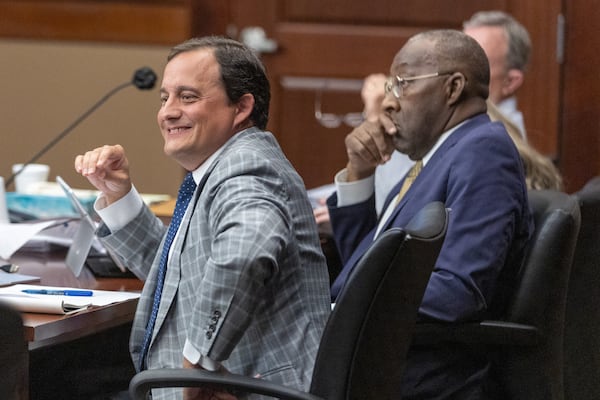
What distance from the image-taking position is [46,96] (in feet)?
14.8

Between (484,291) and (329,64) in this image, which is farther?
(329,64)

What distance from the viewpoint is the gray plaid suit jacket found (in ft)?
5.27

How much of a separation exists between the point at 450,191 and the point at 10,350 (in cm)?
113

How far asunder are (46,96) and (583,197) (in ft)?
9.06

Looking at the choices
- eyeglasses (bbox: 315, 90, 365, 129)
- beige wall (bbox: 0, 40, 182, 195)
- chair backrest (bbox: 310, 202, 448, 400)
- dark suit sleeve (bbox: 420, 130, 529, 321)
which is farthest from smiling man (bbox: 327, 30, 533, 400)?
beige wall (bbox: 0, 40, 182, 195)

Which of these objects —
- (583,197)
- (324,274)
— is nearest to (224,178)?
(324,274)

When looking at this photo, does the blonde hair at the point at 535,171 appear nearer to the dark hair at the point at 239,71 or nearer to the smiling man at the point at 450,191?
the smiling man at the point at 450,191

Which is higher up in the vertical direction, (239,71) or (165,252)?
(239,71)

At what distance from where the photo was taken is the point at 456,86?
238 centimetres

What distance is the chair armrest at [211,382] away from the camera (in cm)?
156

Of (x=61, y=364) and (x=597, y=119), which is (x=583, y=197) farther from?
(x=597, y=119)

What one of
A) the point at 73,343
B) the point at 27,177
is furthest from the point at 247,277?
the point at 27,177

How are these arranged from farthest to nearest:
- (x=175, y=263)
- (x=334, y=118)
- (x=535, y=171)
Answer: (x=334, y=118) < (x=535, y=171) < (x=175, y=263)

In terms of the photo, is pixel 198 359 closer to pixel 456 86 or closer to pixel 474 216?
pixel 474 216
